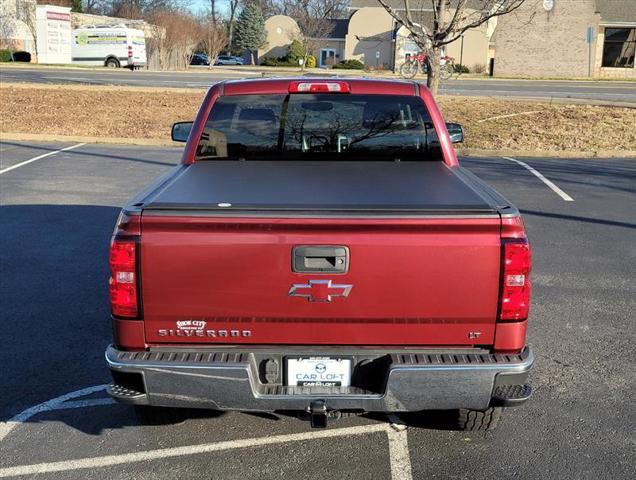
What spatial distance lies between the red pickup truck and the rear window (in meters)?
1.44

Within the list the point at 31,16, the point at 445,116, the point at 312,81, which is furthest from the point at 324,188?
the point at 31,16

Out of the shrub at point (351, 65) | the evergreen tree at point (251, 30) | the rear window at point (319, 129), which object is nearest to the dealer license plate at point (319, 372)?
the rear window at point (319, 129)

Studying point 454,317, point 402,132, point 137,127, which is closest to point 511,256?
point 454,317

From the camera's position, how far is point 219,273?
125 inches

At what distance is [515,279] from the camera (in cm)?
316

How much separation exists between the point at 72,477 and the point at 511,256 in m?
2.38

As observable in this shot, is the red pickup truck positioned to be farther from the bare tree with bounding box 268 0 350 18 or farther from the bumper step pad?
the bare tree with bounding box 268 0 350 18

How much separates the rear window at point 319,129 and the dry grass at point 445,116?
11.7 m

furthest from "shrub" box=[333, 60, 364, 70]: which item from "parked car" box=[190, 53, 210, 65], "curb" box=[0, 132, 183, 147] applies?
"curb" box=[0, 132, 183, 147]

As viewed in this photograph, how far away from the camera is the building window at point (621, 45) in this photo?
46.9m

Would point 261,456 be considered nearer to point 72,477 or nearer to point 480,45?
point 72,477

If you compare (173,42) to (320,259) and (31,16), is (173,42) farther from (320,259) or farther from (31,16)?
(320,259)

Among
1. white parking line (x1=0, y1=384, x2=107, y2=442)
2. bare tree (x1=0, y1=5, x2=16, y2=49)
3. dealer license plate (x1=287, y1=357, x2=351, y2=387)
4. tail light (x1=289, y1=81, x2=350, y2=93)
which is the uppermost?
bare tree (x1=0, y1=5, x2=16, y2=49)

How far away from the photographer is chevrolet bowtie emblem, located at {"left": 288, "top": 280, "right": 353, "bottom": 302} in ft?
10.3
